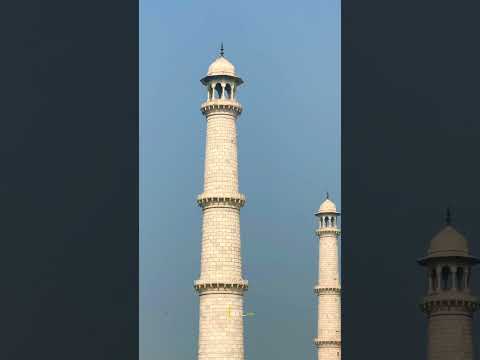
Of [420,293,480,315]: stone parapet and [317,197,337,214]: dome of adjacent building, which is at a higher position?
[317,197,337,214]: dome of adjacent building

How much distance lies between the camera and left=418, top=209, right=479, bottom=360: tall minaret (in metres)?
36.1

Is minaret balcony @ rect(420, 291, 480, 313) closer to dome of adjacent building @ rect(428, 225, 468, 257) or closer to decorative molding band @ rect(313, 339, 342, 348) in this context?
dome of adjacent building @ rect(428, 225, 468, 257)

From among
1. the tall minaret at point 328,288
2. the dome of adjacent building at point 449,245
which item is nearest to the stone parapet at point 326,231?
the tall minaret at point 328,288

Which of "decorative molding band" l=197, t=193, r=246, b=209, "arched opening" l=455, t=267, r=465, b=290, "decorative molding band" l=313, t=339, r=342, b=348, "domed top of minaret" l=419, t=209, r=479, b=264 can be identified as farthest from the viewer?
"decorative molding band" l=313, t=339, r=342, b=348

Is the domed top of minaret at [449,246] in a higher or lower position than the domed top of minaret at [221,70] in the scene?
lower

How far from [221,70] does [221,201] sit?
7.10 metres

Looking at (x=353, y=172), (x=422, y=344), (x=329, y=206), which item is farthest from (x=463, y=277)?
(x=329, y=206)

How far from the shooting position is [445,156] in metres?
49.9

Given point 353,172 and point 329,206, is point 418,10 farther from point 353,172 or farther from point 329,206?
point 329,206

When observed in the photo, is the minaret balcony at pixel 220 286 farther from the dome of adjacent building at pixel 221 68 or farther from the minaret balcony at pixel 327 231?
the minaret balcony at pixel 327 231

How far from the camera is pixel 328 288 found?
70188 mm

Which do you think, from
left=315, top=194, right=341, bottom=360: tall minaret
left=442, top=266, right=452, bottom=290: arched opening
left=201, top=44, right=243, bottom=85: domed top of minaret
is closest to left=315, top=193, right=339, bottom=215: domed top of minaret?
left=315, top=194, right=341, bottom=360: tall minaret

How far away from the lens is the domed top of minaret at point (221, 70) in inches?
2245

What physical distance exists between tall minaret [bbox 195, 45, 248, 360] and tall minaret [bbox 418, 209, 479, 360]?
1792cm
